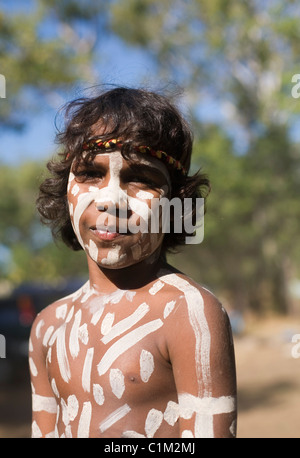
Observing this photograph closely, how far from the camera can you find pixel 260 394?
8.95m

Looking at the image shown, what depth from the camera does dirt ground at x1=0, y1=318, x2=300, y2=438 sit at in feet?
22.9

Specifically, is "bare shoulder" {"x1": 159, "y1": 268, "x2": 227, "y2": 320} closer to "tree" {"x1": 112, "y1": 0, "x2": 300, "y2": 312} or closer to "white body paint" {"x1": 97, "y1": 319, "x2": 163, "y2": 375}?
"white body paint" {"x1": 97, "y1": 319, "x2": 163, "y2": 375}

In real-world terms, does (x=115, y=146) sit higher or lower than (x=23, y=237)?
lower

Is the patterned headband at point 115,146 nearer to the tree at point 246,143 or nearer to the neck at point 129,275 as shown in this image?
the neck at point 129,275

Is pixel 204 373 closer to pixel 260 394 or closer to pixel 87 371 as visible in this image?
pixel 87 371

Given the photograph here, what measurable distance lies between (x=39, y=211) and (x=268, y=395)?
7.43 m

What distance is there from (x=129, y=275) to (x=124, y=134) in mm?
406

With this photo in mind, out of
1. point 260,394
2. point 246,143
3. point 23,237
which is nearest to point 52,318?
point 260,394

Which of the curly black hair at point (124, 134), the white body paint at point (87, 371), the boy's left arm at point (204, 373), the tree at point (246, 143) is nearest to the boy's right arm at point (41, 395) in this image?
the white body paint at point (87, 371)

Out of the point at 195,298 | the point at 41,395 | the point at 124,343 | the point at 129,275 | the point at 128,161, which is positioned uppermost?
the point at 128,161

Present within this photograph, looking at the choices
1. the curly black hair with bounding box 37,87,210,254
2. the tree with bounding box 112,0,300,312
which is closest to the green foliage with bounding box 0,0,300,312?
the tree with bounding box 112,0,300,312

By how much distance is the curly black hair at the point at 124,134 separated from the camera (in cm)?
176

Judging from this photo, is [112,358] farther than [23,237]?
No
